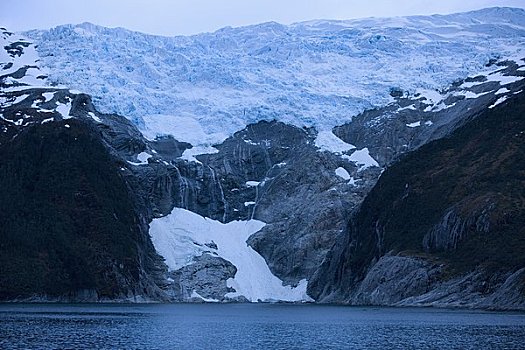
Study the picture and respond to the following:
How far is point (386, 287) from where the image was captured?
144 metres

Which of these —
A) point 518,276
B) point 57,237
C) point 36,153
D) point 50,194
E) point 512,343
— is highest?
point 36,153

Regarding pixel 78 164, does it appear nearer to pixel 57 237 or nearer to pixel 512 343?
pixel 57 237

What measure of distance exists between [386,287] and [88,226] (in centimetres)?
6445

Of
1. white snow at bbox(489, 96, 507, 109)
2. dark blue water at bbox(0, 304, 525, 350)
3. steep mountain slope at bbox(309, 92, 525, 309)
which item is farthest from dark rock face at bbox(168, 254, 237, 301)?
dark blue water at bbox(0, 304, 525, 350)

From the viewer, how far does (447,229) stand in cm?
14025

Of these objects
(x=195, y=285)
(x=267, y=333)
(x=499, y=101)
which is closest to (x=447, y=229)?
(x=499, y=101)

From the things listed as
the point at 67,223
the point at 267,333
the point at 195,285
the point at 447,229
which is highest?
the point at 67,223

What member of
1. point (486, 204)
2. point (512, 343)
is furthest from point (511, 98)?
point (512, 343)

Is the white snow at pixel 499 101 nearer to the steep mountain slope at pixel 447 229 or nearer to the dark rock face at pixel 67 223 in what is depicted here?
the steep mountain slope at pixel 447 229

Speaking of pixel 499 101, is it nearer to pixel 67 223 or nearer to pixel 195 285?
pixel 195 285

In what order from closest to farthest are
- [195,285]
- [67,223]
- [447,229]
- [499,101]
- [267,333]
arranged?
1. [267,333]
2. [447,229]
3. [67,223]
4. [499,101]
5. [195,285]

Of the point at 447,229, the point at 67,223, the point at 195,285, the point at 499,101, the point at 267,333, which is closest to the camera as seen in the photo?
the point at 267,333

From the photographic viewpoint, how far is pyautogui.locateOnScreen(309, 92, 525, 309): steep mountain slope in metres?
125

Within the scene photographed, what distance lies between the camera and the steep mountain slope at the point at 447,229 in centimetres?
12488
